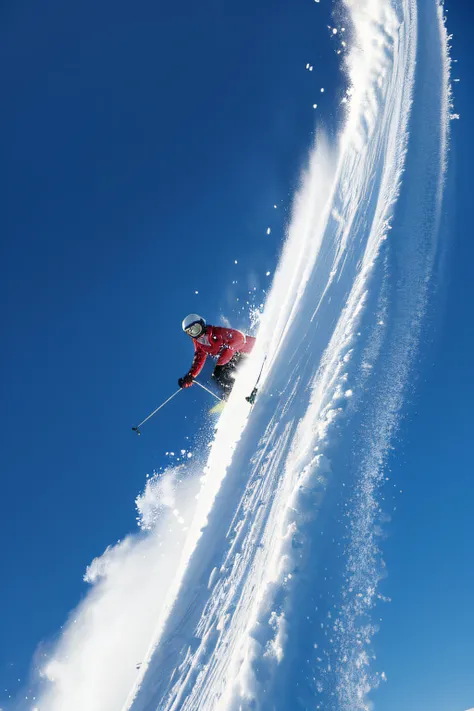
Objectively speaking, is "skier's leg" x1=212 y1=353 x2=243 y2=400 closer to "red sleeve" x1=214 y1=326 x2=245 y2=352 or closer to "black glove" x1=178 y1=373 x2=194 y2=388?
"red sleeve" x1=214 y1=326 x2=245 y2=352

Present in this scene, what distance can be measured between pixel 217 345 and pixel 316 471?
5.45m

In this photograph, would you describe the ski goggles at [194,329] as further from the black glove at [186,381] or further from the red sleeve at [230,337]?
the black glove at [186,381]

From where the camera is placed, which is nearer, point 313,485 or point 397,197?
point 313,485

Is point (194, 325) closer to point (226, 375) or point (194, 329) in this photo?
point (194, 329)

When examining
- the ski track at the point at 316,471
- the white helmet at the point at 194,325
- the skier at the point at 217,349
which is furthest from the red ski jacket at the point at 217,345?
the ski track at the point at 316,471

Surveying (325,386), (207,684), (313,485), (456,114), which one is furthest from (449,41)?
(207,684)

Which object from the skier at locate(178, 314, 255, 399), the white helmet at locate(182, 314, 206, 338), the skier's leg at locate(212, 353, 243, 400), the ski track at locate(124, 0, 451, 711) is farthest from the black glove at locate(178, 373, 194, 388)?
the ski track at locate(124, 0, 451, 711)

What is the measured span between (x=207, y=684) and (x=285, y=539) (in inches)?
54.2

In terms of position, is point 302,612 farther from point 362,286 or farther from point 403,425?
point 362,286

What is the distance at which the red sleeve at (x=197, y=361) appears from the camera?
9633 mm

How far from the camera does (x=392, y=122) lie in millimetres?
11203

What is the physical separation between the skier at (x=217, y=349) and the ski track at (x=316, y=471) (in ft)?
1.22

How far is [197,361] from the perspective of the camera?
966 cm

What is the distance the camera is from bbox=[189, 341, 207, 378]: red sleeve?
31.6 ft
